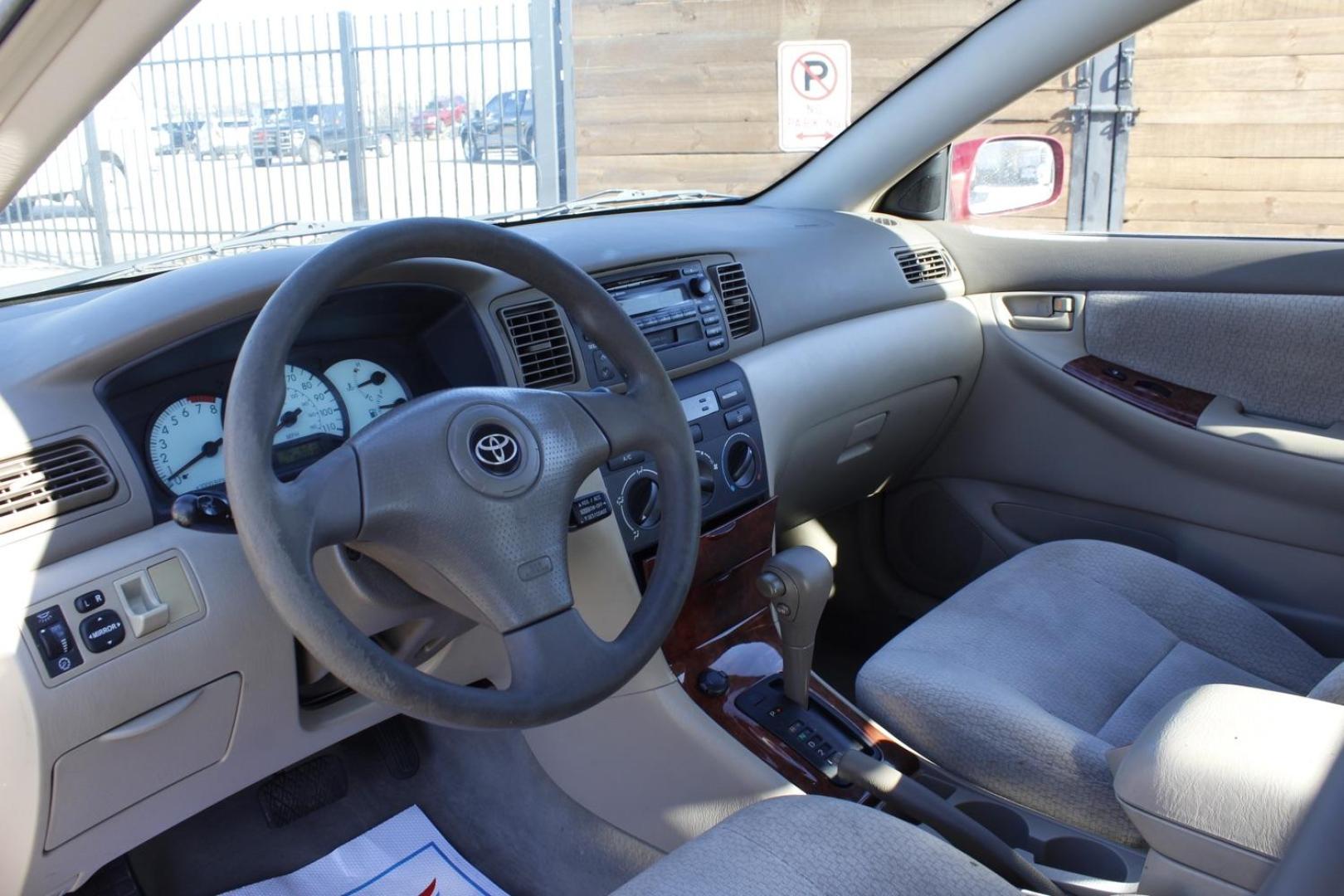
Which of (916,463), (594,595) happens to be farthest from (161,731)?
(916,463)

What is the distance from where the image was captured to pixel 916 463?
2740 millimetres

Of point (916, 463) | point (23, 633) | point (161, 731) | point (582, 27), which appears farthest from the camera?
point (582, 27)

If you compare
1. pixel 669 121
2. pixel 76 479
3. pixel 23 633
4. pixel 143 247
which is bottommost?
pixel 23 633

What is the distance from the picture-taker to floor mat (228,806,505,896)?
6.20 ft

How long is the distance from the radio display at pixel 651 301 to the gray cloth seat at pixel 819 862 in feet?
2.97

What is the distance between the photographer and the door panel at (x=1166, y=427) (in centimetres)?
219

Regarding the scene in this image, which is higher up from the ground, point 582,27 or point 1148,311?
point 582,27

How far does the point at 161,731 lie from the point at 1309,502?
75.1 inches

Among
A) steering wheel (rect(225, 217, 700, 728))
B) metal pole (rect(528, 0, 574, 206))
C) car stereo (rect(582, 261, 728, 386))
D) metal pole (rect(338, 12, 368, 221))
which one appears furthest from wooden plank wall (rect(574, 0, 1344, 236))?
steering wheel (rect(225, 217, 700, 728))

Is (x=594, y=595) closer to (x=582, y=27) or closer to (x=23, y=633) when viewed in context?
(x=23, y=633)

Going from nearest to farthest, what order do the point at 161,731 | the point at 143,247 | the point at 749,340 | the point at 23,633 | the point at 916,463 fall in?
the point at 23,633
the point at 161,731
the point at 143,247
the point at 749,340
the point at 916,463

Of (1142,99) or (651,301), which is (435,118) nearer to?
(651,301)

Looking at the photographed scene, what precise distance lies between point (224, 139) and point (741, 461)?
3.20 ft

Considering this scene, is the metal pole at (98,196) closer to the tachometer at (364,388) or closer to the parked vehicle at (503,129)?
the tachometer at (364,388)
